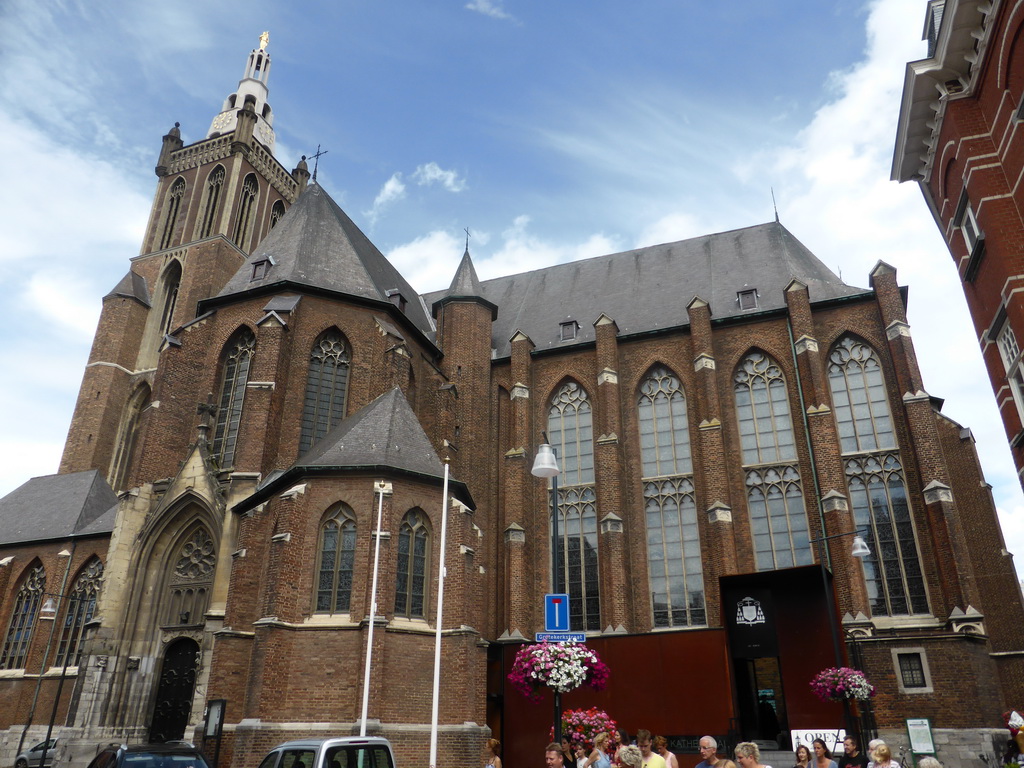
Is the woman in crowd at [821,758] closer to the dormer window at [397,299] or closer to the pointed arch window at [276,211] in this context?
the dormer window at [397,299]

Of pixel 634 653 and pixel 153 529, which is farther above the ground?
pixel 153 529

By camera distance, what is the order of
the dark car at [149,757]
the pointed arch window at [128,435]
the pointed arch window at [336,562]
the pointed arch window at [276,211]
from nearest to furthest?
the dark car at [149,757] → the pointed arch window at [336,562] → the pointed arch window at [128,435] → the pointed arch window at [276,211]

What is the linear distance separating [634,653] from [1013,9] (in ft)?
60.3

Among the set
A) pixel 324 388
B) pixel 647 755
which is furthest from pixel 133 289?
pixel 647 755

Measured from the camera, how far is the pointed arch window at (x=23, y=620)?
1062 inches

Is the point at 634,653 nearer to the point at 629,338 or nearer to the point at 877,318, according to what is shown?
the point at 629,338

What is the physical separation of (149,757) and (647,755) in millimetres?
7058

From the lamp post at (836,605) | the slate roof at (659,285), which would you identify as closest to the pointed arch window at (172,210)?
the slate roof at (659,285)

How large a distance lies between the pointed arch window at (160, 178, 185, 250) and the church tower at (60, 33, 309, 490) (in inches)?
2.4

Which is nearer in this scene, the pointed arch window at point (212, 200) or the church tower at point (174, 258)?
the church tower at point (174, 258)

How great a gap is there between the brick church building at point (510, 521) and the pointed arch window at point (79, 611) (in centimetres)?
14

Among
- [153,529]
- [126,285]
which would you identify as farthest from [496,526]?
[126,285]

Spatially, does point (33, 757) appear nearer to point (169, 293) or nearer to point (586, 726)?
point (586, 726)

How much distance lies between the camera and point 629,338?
27875mm
